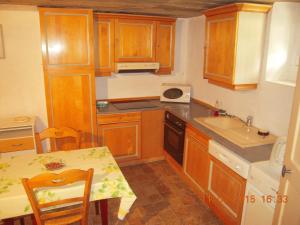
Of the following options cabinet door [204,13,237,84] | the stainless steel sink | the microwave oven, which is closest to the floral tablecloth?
the stainless steel sink

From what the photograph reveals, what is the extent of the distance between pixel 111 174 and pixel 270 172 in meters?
1.21

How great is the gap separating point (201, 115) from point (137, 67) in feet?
3.68

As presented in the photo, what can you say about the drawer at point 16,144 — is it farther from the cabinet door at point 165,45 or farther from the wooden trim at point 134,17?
the cabinet door at point 165,45

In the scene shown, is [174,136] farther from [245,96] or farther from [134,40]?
[134,40]

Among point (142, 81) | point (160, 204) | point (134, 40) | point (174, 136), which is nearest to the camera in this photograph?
point (160, 204)

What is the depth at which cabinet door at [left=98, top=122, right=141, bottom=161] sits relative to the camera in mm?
3559

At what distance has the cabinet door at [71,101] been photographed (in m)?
3.21

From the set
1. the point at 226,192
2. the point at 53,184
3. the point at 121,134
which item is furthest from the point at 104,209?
the point at 121,134

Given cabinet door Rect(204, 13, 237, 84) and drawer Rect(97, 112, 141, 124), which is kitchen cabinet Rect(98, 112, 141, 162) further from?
cabinet door Rect(204, 13, 237, 84)

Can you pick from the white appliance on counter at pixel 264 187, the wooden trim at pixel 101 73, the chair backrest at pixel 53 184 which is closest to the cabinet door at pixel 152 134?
the wooden trim at pixel 101 73

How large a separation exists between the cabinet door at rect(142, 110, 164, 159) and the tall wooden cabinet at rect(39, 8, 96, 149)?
737 millimetres

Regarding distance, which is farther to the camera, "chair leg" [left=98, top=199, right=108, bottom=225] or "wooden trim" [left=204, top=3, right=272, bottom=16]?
"wooden trim" [left=204, top=3, right=272, bottom=16]
